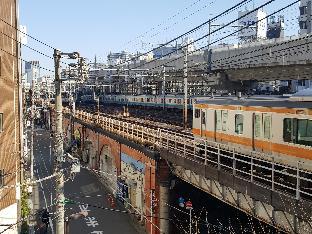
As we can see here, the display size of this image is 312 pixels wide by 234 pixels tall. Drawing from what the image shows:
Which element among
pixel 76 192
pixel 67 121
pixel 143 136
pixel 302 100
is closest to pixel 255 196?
pixel 302 100

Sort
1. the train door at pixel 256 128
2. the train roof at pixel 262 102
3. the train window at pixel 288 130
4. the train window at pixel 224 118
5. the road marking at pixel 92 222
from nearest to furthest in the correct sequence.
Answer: the train roof at pixel 262 102
the train window at pixel 288 130
the train door at pixel 256 128
the train window at pixel 224 118
the road marking at pixel 92 222

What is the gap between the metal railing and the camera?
1306 centimetres

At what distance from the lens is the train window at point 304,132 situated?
13797 millimetres

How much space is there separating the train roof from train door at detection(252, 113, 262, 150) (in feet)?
1.72

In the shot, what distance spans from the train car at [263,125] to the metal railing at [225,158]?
0.46 m

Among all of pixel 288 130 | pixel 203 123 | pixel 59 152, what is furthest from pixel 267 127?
pixel 59 152

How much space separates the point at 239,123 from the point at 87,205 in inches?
553

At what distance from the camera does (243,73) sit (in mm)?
49219

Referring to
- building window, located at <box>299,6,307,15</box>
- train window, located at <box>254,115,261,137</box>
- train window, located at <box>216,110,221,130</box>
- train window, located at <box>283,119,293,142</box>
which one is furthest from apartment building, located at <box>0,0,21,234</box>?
building window, located at <box>299,6,307,15</box>

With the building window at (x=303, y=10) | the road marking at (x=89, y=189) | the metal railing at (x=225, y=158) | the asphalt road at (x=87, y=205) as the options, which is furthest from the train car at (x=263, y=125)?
the building window at (x=303, y=10)

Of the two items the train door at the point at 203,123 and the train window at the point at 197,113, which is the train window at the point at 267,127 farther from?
the train window at the point at 197,113

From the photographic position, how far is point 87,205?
28.0 m

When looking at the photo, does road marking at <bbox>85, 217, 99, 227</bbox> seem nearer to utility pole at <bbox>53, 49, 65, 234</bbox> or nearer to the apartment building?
the apartment building

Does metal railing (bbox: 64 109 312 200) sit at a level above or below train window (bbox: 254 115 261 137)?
below
